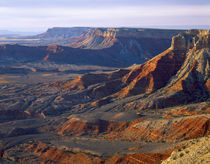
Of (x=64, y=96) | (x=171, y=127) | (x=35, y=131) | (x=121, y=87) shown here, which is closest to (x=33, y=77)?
(x=64, y=96)

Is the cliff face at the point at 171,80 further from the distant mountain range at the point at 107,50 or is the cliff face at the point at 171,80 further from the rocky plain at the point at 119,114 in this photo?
the distant mountain range at the point at 107,50

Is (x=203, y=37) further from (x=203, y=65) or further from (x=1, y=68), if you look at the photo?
(x=1, y=68)

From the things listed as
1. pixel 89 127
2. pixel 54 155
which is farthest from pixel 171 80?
pixel 54 155

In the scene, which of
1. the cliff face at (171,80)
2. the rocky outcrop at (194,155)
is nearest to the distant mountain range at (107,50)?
the cliff face at (171,80)

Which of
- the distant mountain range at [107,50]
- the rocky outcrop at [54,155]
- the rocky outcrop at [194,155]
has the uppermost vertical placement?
the distant mountain range at [107,50]

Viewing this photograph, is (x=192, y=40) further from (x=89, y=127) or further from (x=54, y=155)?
(x=54, y=155)

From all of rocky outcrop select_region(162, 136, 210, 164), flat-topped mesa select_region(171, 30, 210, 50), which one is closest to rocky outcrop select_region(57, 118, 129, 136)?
rocky outcrop select_region(162, 136, 210, 164)

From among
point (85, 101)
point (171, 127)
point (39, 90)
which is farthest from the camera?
point (39, 90)

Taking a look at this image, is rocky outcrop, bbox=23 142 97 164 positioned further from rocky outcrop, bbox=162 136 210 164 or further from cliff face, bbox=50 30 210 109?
cliff face, bbox=50 30 210 109
